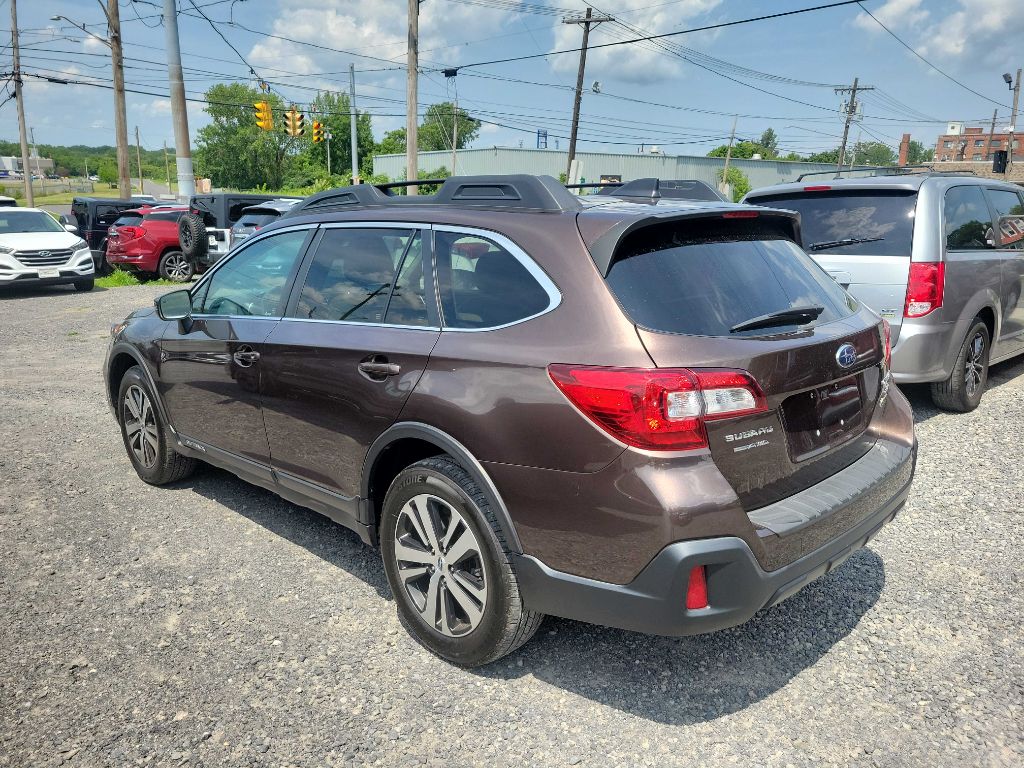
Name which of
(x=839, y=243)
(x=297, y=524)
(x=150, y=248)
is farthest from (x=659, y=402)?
(x=150, y=248)

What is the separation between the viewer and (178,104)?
19.9 meters

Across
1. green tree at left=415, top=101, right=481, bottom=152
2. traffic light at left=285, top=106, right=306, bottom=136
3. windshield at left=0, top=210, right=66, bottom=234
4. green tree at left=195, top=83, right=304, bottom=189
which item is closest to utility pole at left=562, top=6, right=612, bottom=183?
traffic light at left=285, top=106, right=306, bottom=136

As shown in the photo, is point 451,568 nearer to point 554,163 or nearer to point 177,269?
point 177,269

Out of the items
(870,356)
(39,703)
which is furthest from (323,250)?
(870,356)

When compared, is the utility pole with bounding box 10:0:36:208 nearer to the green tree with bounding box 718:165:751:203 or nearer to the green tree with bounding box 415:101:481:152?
the green tree with bounding box 718:165:751:203

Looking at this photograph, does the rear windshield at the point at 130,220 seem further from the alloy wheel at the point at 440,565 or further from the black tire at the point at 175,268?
the alloy wheel at the point at 440,565

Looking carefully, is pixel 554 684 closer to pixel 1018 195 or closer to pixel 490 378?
pixel 490 378

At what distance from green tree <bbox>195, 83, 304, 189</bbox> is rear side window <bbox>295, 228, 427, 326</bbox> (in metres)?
98.2

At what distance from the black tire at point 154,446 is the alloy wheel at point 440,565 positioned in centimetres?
220

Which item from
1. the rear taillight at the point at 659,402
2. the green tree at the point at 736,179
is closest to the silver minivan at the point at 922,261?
the rear taillight at the point at 659,402

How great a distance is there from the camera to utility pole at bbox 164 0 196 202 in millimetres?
18781

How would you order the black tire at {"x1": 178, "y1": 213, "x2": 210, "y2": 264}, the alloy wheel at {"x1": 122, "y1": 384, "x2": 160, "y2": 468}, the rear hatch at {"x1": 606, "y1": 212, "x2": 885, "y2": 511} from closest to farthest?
the rear hatch at {"x1": 606, "y1": 212, "x2": 885, "y2": 511} < the alloy wheel at {"x1": 122, "y1": 384, "x2": 160, "y2": 468} < the black tire at {"x1": 178, "y1": 213, "x2": 210, "y2": 264}

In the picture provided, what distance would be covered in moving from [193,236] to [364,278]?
1384 cm

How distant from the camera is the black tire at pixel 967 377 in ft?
19.2
